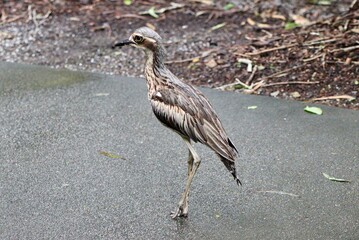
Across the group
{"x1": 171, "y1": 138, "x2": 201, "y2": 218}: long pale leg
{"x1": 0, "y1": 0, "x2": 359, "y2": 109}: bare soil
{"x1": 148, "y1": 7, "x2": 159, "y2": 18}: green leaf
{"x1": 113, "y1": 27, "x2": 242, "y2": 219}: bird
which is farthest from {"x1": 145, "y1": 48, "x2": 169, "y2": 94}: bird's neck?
{"x1": 148, "y1": 7, "x2": 159, "y2": 18}: green leaf

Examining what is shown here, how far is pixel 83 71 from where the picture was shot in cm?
773

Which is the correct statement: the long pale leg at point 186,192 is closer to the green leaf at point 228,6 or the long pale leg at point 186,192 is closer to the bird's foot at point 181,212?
the bird's foot at point 181,212

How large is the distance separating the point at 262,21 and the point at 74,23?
2290 millimetres

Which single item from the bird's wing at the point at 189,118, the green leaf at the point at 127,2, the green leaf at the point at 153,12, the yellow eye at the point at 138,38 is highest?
the yellow eye at the point at 138,38

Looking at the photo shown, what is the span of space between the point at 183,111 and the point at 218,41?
3.57m

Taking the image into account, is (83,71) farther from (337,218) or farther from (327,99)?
(337,218)

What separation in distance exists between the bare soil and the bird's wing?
Answer: 232 cm

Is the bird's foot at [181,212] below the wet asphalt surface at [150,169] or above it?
above

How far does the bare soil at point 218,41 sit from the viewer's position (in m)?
7.30

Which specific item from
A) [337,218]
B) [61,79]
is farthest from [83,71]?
[337,218]

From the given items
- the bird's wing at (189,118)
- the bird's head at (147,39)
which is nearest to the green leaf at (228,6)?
the bird's head at (147,39)

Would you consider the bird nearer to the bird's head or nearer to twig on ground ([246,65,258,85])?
the bird's head

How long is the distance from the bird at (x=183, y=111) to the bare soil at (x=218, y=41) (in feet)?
7.60

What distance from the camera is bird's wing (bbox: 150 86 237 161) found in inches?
188
